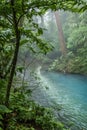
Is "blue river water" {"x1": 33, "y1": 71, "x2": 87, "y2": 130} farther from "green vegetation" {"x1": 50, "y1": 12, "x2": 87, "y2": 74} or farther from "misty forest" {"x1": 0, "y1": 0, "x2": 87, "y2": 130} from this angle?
"green vegetation" {"x1": 50, "y1": 12, "x2": 87, "y2": 74}

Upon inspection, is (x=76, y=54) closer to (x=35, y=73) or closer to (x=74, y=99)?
(x=74, y=99)

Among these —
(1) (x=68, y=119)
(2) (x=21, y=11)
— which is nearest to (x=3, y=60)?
(2) (x=21, y=11)

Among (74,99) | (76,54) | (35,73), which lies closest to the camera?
(35,73)

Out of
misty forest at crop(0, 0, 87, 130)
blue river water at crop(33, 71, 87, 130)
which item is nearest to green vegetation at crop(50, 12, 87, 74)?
misty forest at crop(0, 0, 87, 130)

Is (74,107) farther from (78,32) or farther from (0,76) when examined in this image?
(78,32)

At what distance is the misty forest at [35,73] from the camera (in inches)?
115

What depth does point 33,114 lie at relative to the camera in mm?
5000

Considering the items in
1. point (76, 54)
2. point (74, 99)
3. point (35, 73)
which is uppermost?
point (76, 54)

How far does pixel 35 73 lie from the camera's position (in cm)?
758

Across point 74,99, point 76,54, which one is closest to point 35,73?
point 74,99

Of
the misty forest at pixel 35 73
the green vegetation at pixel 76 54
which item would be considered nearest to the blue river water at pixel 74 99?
the misty forest at pixel 35 73

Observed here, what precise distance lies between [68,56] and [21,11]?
1648cm

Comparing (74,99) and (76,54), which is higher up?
(76,54)

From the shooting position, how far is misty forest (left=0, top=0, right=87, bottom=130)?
9.55ft
